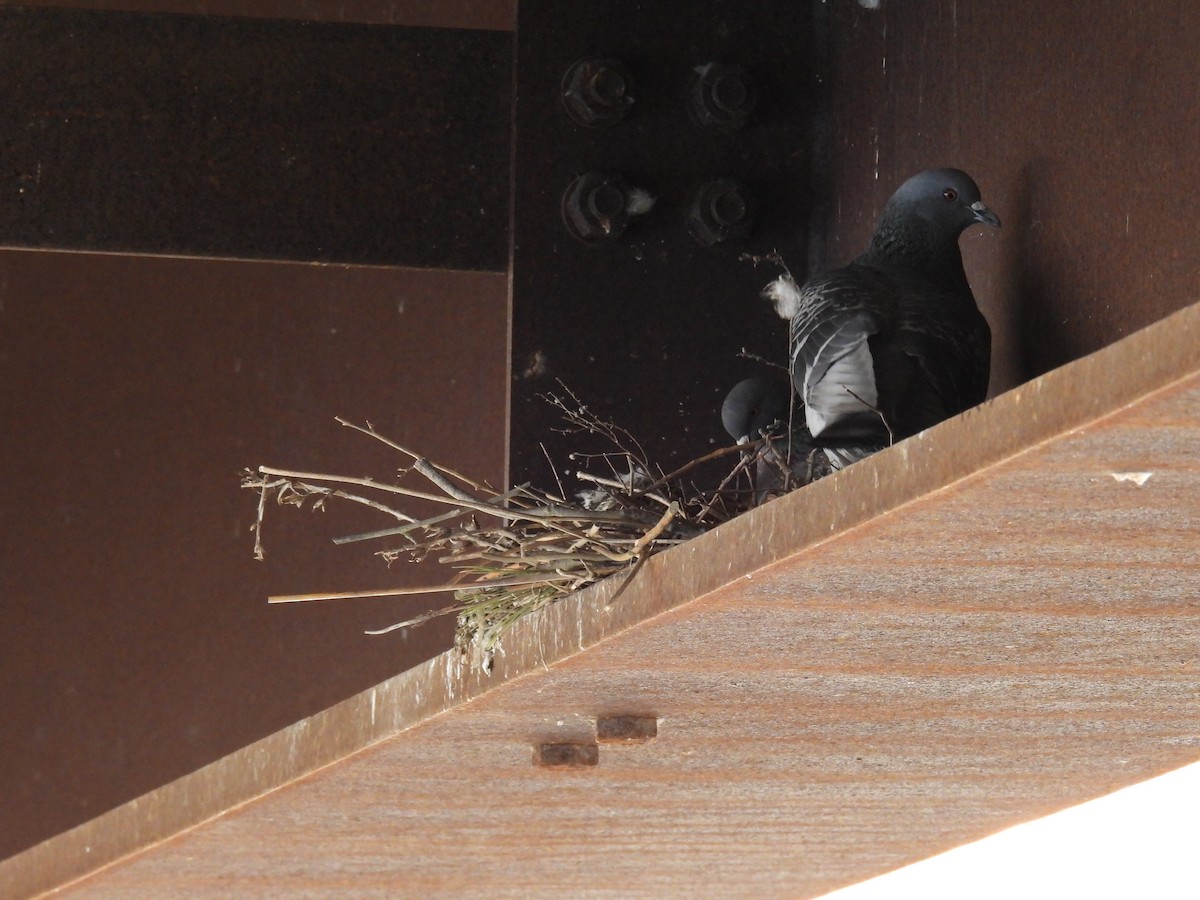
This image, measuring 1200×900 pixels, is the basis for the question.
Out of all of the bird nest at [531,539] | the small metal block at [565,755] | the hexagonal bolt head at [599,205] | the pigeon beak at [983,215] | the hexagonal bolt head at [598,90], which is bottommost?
the small metal block at [565,755]

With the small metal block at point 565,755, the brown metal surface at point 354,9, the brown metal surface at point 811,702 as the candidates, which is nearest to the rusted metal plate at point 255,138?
the brown metal surface at point 354,9

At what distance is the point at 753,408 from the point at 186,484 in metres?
1.01

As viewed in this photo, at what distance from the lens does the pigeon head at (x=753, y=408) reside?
4.74ft

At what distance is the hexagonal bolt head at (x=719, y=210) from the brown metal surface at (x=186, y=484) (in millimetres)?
443

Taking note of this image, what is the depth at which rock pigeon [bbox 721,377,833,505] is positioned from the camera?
109 cm

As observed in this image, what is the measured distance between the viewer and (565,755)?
39.6 inches

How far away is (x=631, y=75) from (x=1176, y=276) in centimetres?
95

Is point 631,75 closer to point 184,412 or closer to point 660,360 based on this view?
point 660,360

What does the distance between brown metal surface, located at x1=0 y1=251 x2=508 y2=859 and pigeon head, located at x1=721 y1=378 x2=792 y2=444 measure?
2.57 feet

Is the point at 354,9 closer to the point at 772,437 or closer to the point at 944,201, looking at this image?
the point at 944,201

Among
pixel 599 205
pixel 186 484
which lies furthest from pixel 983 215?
pixel 186 484

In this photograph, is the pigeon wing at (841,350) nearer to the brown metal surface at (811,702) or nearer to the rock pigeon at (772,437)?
the rock pigeon at (772,437)

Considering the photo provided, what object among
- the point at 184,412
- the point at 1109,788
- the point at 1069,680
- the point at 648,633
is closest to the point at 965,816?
the point at 1109,788

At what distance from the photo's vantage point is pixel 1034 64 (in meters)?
1.28
